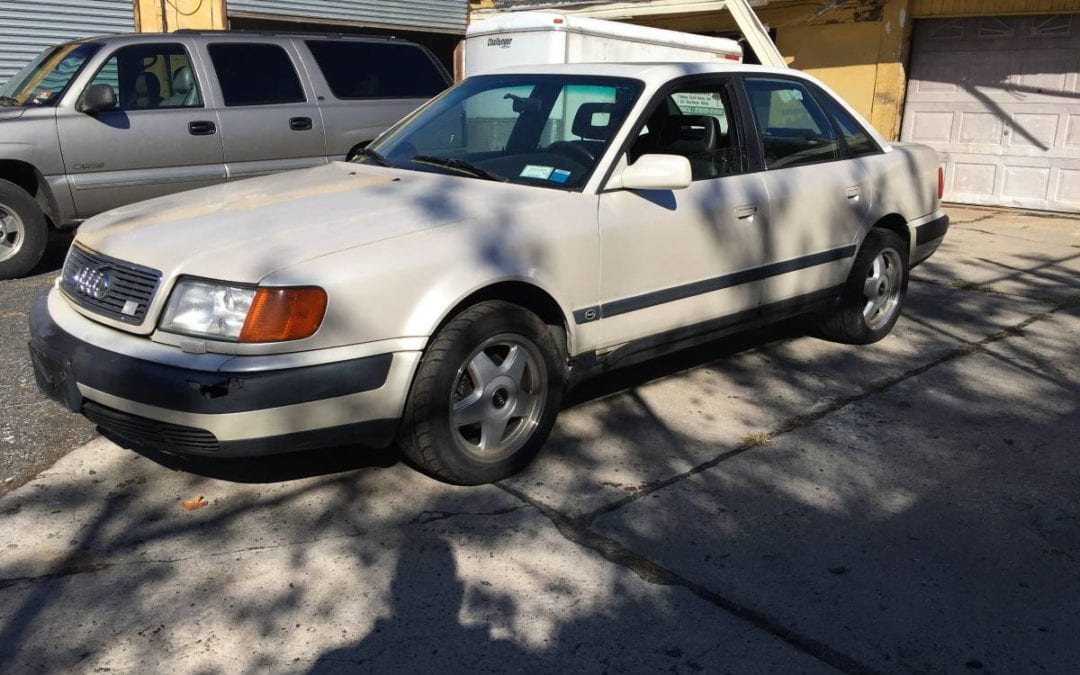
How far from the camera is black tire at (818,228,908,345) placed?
18.5ft

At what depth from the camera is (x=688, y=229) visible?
177 inches

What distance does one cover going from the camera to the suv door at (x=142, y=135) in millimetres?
7340

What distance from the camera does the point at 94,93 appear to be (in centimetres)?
714

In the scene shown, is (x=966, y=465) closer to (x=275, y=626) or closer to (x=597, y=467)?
(x=597, y=467)

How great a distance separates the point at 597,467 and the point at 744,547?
86cm

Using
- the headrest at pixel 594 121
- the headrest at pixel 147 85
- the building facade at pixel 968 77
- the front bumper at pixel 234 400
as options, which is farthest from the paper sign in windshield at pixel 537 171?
the building facade at pixel 968 77

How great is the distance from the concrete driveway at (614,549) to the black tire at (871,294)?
2.44 ft

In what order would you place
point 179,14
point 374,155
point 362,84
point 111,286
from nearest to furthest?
1. point 111,286
2. point 374,155
3. point 362,84
4. point 179,14

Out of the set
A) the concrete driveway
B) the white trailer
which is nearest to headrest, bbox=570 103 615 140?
the concrete driveway

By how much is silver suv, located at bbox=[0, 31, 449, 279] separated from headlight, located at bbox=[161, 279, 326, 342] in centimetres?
458

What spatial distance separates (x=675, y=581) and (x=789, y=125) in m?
3.01

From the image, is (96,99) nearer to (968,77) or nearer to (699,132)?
(699,132)

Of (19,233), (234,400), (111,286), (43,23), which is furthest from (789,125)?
(43,23)

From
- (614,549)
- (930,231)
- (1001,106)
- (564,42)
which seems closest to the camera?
(614,549)
